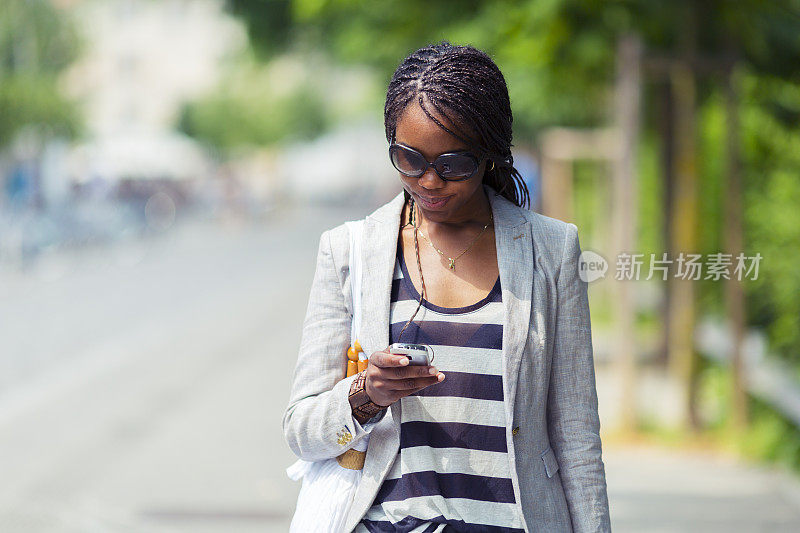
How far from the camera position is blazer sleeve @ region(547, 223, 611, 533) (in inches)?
81.8

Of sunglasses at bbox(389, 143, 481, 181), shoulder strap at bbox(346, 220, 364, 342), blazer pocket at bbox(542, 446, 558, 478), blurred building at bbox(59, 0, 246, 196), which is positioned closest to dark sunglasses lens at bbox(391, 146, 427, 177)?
sunglasses at bbox(389, 143, 481, 181)

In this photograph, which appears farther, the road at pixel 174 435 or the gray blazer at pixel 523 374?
the road at pixel 174 435

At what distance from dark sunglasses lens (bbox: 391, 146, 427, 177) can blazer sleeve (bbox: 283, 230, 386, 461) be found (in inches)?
9.9

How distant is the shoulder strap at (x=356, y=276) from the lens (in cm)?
210

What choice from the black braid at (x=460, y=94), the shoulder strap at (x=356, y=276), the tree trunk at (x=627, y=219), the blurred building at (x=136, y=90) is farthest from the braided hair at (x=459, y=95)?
the blurred building at (x=136, y=90)

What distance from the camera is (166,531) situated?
5.50 meters

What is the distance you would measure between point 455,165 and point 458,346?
0.34 m

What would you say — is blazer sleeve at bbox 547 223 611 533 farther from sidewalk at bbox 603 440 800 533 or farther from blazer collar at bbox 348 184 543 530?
sidewalk at bbox 603 440 800 533

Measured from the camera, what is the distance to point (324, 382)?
2.10 metres

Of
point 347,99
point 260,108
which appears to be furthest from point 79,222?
point 347,99

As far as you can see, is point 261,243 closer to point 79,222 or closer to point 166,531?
point 79,222

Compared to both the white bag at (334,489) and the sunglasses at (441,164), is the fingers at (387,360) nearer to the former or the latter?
the white bag at (334,489)

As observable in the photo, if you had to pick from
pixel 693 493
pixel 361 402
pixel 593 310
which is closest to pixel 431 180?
pixel 361 402

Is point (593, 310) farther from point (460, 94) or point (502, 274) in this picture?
point (460, 94)
